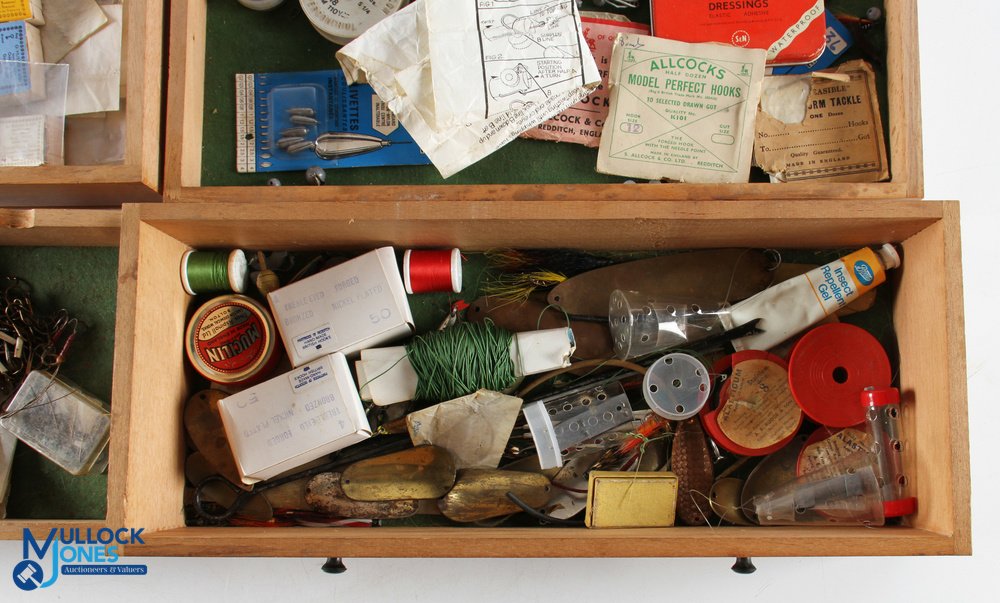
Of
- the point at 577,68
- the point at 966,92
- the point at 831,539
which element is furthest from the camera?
the point at 966,92

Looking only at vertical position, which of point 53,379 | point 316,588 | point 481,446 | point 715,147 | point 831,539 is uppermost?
point 715,147

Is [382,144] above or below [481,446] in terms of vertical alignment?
above

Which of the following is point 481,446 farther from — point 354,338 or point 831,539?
point 831,539

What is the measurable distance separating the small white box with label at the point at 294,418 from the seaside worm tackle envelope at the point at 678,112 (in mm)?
600

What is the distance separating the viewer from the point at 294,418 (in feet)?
3.56

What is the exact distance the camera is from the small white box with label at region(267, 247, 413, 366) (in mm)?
1110

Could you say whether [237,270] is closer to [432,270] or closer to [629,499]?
[432,270]

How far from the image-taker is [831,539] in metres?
0.97

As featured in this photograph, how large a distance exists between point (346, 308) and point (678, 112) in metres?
0.66

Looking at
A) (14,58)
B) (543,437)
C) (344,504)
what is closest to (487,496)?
(543,437)

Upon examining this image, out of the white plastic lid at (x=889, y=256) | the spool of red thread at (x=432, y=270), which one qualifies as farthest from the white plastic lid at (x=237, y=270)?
the white plastic lid at (x=889, y=256)

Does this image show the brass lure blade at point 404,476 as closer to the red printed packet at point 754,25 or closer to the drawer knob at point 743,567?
the drawer knob at point 743,567

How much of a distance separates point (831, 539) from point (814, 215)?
0.49m

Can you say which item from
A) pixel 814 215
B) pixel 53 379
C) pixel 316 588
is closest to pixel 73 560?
pixel 53 379
